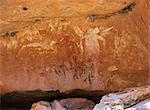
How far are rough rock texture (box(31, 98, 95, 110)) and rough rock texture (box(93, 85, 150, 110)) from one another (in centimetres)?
28

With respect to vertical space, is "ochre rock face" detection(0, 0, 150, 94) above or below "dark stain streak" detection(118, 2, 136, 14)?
below

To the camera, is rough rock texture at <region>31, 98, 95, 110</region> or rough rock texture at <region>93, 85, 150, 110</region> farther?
rough rock texture at <region>31, 98, 95, 110</region>

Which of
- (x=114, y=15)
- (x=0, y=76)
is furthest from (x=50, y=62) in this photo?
(x=114, y=15)

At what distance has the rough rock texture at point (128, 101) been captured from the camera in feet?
4.86

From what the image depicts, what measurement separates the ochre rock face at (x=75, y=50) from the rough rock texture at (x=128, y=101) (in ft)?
1.05

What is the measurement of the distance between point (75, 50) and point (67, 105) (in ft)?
0.92

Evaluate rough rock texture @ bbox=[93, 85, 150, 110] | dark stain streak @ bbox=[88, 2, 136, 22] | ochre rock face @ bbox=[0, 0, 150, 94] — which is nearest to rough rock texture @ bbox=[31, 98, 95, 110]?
ochre rock face @ bbox=[0, 0, 150, 94]

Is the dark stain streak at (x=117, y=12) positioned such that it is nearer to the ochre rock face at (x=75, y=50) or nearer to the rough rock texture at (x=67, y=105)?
the ochre rock face at (x=75, y=50)

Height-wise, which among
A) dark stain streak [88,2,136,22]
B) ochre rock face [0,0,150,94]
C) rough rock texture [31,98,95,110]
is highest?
dark stain streak [88,2,136,22]

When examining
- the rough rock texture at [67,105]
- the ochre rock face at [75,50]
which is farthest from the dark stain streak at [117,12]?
the rough rock texture at [67,105]

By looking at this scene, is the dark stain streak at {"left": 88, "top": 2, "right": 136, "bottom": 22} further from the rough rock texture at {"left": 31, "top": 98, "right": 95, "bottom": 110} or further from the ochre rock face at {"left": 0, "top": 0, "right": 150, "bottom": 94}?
the rough rock texture at {"left": 31, "top": 98, "right": 95, "bottom": 110}

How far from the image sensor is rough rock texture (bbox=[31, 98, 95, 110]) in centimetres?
187

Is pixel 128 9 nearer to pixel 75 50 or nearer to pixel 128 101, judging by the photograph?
pixel 75 50

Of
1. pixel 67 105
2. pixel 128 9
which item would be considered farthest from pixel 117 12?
pixel 67 105
